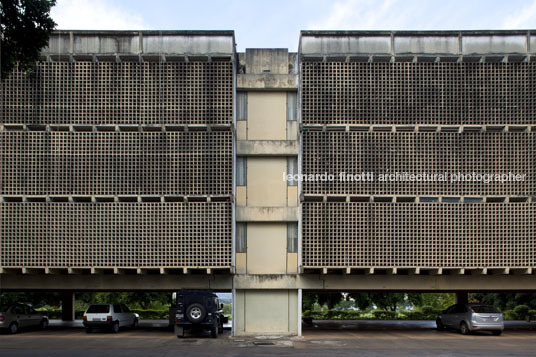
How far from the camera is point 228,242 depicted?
23500mm

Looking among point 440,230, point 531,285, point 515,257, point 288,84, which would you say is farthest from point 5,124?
point 531,285

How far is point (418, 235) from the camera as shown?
23672mm

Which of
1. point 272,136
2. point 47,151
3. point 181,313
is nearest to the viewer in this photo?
point 181,313

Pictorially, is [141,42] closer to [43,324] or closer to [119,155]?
[119,155]

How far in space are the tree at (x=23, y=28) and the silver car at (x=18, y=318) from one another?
13.6 meters

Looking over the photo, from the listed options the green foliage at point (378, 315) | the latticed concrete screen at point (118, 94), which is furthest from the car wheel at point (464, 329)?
the latticed concrete screen at point (118, 94)

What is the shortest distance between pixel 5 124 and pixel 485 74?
2240 centimetres

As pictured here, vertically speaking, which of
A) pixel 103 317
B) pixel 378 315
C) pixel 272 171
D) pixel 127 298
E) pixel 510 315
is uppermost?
pixel 272 171

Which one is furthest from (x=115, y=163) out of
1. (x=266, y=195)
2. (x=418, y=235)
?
(x=418, y=235)

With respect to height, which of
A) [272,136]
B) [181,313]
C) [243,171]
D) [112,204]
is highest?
[272,136]

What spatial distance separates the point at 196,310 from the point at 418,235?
10.4 metres

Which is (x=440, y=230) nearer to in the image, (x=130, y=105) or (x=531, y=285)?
(x=531, y=285)

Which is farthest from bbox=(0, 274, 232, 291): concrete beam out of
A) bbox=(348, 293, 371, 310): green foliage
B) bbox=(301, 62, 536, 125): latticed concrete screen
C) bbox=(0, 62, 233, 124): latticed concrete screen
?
bbox=(348, 293, 371, 310): green foliage

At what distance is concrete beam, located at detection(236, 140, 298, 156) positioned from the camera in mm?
25141
